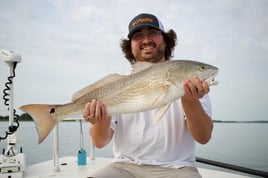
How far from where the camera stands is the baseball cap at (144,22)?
3.53 meters

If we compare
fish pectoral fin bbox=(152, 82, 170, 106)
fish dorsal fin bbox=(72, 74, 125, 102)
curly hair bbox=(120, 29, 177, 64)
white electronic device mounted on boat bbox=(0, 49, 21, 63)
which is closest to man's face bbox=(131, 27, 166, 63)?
curly hair bbox=(120, 29, 177, 64)

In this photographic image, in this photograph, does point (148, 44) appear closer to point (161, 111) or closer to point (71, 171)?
point (161, 111)

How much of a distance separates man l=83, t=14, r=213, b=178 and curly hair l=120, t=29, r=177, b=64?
61 centimetres

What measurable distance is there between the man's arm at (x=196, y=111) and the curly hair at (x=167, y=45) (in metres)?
1.37

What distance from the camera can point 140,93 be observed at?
9.29 feet

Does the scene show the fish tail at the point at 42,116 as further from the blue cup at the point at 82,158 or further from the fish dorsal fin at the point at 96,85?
the blue cup at the point at 82,158

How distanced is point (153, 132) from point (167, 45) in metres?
1.51

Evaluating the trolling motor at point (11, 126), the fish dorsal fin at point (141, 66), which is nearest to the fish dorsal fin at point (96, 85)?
the fish dorsal fin at point (141, 66)

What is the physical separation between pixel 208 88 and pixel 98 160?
167 inches

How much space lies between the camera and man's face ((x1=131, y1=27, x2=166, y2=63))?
3541 mm

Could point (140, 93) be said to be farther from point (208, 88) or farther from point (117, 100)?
point (208, 88)

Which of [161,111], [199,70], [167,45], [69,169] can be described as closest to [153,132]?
[161,111]

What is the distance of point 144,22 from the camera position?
11.6 feet

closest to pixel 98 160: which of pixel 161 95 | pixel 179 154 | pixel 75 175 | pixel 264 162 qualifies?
pixel 75 175
